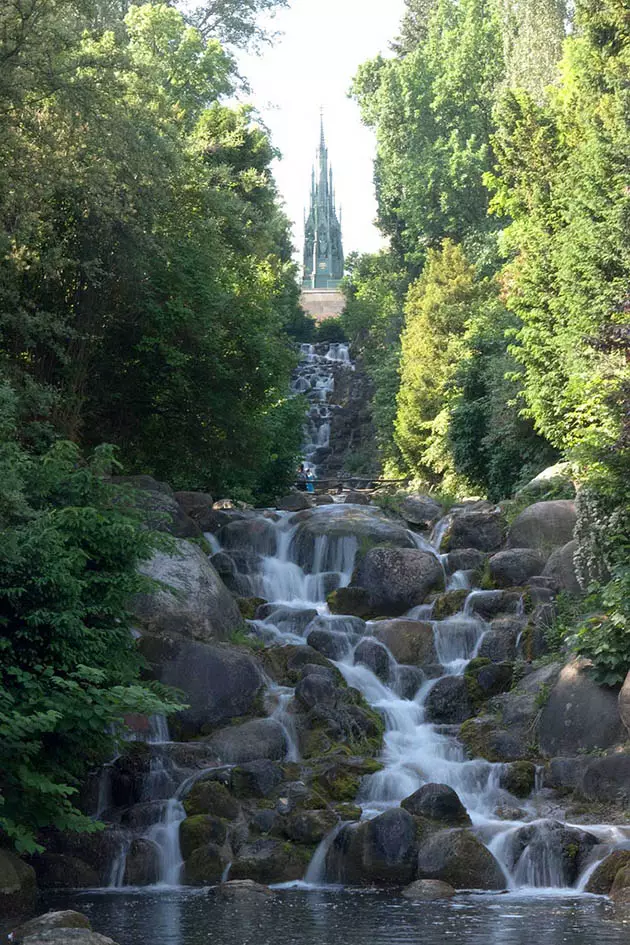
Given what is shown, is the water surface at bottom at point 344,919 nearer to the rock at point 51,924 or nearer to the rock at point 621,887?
the rock at point 621,887

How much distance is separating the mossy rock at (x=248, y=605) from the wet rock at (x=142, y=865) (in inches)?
310

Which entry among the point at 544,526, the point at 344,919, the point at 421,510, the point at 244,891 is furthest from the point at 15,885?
the point at 421,510

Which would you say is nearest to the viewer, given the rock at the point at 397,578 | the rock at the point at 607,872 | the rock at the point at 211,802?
the rock at the point at 607,872

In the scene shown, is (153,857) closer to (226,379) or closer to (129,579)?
(129,579)

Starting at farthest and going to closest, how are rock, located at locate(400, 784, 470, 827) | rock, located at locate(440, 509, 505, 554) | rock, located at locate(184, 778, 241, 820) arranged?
rock, located at locate(440, 509, 505, 554), rock, located at locate(184, 778, 241, 820), rock, located at locate(400, 784, 470, 827)

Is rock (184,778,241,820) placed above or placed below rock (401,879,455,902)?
above

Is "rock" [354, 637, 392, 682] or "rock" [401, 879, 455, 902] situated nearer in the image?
"rock" [401, 879, 455, 902]

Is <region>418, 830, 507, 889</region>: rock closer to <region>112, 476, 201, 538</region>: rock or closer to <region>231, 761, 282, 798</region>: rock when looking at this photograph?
<region>231, 761, 282, 798</region>: rock

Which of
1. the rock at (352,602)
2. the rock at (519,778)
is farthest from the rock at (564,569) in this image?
the rock at (519,778)

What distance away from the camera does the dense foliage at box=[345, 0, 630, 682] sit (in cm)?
1925

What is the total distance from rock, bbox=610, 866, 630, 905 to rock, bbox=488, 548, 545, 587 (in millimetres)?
9790

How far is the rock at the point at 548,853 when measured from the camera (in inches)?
515

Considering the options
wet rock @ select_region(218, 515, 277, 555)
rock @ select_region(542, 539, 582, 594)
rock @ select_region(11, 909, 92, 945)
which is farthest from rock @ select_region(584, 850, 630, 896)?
wet rock @ select_region(218, 515, 277, 555)

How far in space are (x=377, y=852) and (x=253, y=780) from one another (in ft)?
7.47
